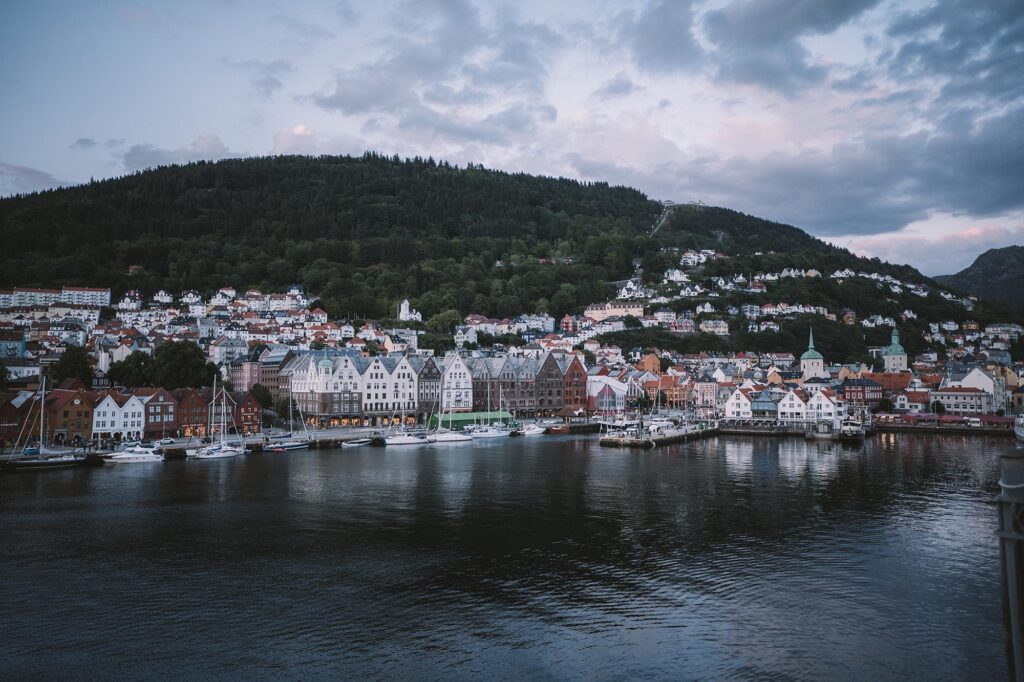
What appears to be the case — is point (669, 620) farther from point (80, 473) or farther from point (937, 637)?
point (80, 473)

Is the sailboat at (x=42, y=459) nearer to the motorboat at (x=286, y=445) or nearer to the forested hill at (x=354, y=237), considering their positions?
the motorboat at (x=286, y=445)

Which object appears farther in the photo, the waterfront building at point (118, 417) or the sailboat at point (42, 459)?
the waterfront building at point (118, 417)

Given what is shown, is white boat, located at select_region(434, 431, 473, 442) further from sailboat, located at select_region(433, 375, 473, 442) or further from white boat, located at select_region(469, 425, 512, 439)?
white boat, located at select_region(469, 425, 512, 439)

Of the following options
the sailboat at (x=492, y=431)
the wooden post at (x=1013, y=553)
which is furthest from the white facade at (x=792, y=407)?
the wooden post at (x=1013, y=553)

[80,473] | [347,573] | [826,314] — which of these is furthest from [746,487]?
[826,314]

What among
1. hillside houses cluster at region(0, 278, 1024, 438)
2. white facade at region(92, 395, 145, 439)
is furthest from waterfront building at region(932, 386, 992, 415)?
white facade at region(92, 395, 145, 439)

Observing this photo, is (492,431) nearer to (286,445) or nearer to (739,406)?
(286,445)
